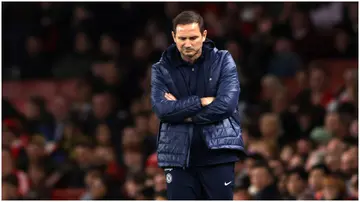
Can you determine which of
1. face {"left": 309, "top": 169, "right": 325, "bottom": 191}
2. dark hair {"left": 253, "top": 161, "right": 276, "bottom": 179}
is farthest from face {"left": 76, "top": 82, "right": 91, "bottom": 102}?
face {"left": 309, "top": 169, "right": 325, "bottom": 191}

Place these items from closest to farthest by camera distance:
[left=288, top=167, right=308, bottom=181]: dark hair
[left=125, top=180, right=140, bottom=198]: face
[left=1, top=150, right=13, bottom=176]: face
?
[left=288, top=167, right=308, bottom=181]: dark hair, [left=125, top=180, right=140, bottom=198]: face, [left=1, top=150, right=13, bottom=176]: face

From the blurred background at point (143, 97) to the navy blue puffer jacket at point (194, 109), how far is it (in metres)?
3.09

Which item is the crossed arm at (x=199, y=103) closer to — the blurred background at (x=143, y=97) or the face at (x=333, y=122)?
the blurred background at (x=143, y=97)

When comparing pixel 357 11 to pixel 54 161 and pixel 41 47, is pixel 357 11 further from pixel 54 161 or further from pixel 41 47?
pixel 41 47

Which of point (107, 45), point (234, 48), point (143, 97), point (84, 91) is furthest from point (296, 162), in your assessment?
point (107, 45)

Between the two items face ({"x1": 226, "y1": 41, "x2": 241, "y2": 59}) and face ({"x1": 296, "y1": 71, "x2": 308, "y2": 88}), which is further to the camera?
face ({"x1": 226, "y1": 41, "x2": 241, "y2": 59})

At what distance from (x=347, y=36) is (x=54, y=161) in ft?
13.6

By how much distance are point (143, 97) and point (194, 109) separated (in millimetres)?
7610

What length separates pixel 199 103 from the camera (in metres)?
6.84

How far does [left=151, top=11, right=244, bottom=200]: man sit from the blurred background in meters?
3.03

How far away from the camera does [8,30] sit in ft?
55.5

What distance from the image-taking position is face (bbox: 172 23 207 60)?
676 centimetres

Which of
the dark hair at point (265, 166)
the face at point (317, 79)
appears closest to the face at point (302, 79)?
the face at point (317, 79)

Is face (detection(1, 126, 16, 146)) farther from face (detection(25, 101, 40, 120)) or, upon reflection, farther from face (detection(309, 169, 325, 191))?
face (detection(309, 169, 325, 191))
